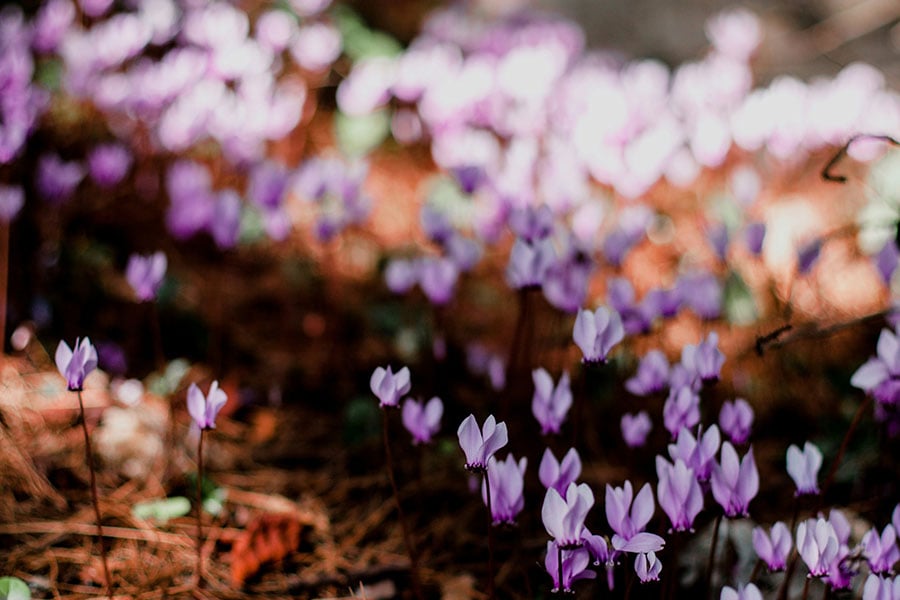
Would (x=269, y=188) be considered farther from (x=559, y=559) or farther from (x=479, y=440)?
(x=559, y=559)

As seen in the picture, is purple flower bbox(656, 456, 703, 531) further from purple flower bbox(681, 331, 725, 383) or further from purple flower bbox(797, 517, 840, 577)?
purple flower bbox(681, 331, 725, 383)

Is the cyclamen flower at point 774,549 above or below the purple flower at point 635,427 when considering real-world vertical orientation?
above

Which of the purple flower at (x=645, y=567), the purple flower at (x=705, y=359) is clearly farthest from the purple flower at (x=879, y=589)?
the purple flower at (x=705, y=359)

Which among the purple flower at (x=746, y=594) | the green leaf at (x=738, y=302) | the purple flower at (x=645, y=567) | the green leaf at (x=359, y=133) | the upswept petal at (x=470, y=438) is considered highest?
the upswept petal at (x=470, y=438)

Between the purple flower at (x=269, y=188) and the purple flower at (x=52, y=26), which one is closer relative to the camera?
the purple flower at (x=269, y=188)

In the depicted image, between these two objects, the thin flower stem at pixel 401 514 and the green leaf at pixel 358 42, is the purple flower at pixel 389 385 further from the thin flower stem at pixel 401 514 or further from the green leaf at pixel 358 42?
the green leaf at pixel 358 42

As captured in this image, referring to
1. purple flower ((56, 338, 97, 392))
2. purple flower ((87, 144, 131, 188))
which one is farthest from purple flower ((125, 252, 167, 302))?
Result: purple flower ((87, 144, 131, 188))

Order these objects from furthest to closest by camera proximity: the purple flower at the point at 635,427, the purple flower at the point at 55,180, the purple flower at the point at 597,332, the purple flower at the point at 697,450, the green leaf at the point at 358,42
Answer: the green leaf at the point at 358,42
the purple flower at the point at 55,180
the purple flower at the point at 635,427
the purple flower at the point at 597,332
the purple flower at the point at 697,450
